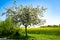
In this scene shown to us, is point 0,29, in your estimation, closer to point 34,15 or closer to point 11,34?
point 11,34

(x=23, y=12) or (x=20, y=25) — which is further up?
(x=23, y=12)

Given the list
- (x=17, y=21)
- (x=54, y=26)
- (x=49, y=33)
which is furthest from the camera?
(x=54, y=26)

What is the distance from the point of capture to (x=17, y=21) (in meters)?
23.1

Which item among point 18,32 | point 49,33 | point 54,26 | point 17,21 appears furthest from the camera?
point 54,26

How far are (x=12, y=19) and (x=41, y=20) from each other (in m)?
3.43

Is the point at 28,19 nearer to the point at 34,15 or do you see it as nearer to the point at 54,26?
the point at 34,15

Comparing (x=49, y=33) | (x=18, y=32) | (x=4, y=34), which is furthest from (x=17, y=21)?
(x=49, y=33)

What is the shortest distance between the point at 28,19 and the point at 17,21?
1.28 metres

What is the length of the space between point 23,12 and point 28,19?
1.05 metres

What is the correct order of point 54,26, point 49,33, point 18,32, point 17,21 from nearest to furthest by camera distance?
point 17,21, point 18,32, point 49,33, point 54,26

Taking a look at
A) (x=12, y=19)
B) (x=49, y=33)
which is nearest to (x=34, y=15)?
(x=12, y=19)

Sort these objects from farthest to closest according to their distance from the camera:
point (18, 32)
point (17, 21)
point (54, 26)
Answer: point (54, 26) → point (18, 32) → point (17, 21)

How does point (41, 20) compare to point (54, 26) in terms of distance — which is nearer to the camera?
point (41, 20)

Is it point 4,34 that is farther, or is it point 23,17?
point 4,34
